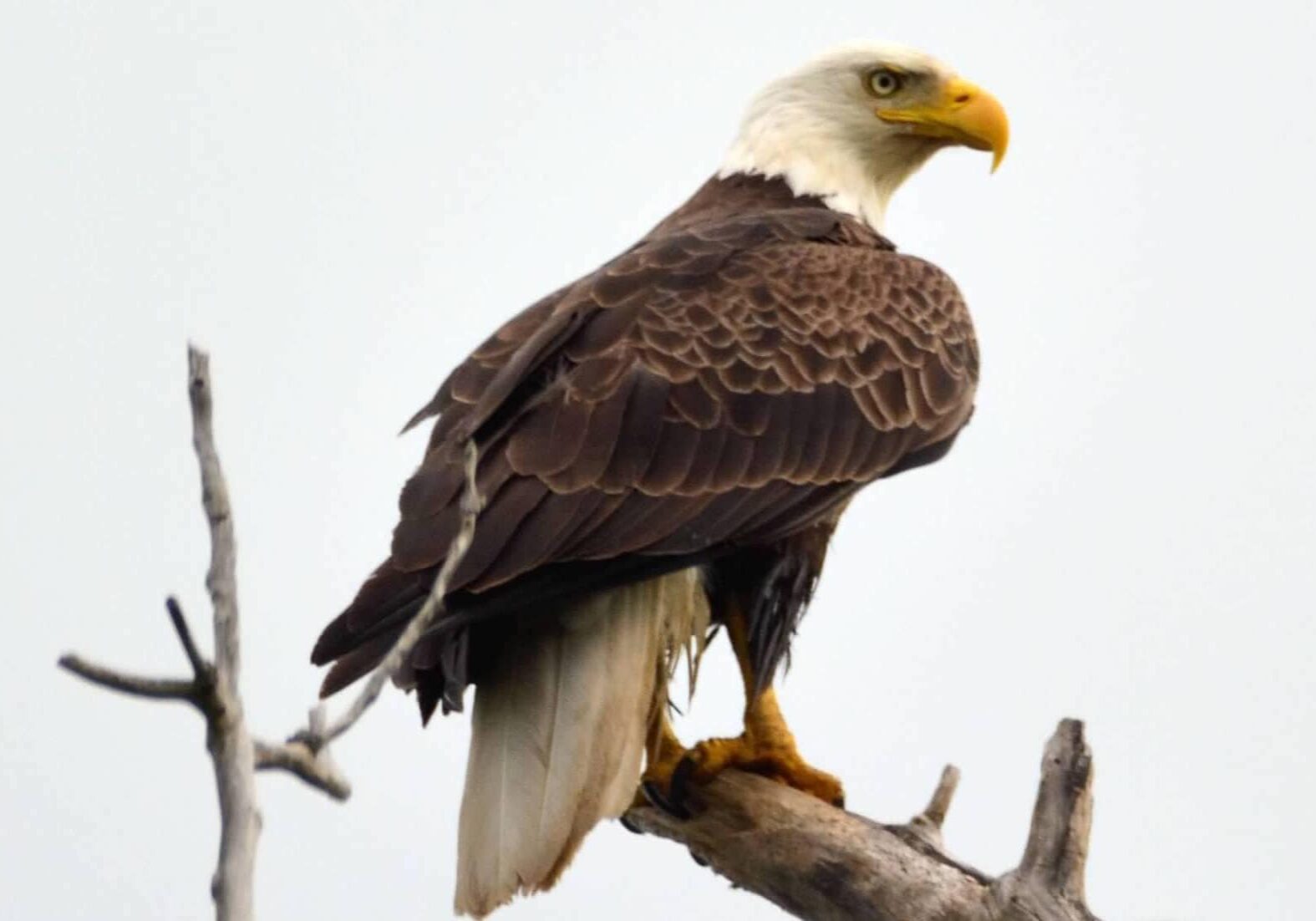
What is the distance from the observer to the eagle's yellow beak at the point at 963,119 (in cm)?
750

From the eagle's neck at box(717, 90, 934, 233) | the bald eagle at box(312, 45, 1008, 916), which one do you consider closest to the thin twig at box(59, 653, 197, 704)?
the bald eagle at box(312, 45, 1008, 916)

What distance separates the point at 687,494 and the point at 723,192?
213 cm

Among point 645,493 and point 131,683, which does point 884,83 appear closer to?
point 645,493

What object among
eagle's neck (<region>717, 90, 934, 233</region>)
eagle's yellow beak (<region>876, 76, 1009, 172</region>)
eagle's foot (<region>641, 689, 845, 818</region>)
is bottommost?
eagle's foot (<region>641, 689, 845, 818</region>)

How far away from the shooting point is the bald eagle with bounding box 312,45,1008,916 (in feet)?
17.8

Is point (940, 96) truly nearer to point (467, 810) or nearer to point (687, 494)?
point (687, 494)

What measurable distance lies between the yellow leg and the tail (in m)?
0.56

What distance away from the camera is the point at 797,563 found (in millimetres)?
6289

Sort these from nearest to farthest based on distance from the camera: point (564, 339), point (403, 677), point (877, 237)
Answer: point (403, 677)
point (564, 339)
point (877, 237)

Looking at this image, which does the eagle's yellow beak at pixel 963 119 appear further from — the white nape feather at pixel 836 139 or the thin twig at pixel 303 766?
the thin twig at pixel 303 766

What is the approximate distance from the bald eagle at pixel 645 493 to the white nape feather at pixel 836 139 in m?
0.42

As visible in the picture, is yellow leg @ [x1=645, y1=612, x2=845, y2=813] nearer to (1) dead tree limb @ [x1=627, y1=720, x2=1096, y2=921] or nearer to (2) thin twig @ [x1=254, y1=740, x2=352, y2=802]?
(1) dead tree limb @ [x1=627, y1=720, x2=1096, y2=921]

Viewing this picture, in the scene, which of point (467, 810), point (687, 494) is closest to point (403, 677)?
point (467, 810)

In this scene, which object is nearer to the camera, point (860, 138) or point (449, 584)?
point (449, 584)
